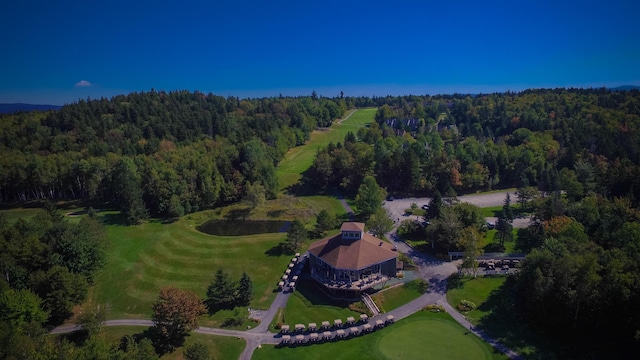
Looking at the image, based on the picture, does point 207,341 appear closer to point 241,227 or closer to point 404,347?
point 404,347

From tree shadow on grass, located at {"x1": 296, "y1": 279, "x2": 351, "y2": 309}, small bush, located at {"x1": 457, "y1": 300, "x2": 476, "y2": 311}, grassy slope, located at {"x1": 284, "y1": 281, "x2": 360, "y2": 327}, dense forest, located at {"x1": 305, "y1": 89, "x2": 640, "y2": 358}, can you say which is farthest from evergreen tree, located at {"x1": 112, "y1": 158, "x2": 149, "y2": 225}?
small bush, located at {"x1": 457, "y1": 300, "x2": 476, "y2": 311}

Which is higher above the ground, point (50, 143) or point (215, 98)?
point (215, 98)

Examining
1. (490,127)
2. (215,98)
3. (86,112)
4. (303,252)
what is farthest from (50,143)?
(490,127)

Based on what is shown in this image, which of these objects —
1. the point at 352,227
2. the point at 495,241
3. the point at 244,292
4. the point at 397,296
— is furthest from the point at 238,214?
the point at 495,241

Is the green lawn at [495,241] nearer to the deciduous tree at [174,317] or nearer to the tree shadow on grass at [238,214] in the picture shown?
the deciduous tree at [174,317]

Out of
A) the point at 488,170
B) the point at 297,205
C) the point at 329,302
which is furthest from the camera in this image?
the point at 488,170

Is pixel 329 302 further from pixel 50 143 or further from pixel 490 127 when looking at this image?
pixel 490 127

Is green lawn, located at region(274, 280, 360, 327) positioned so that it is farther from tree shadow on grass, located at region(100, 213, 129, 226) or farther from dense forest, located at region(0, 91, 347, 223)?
tree shadow on grass, located at region(100, 213, 129, 226)
